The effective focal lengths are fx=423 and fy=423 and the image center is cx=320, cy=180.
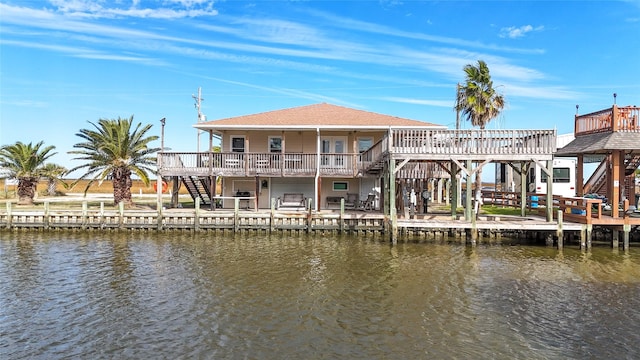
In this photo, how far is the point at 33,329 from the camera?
8.25m

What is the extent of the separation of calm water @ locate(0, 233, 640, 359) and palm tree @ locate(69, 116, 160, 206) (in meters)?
9.92

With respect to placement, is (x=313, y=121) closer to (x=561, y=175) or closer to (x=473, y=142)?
(x=473, y=142)

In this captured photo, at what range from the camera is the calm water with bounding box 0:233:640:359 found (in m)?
7.50

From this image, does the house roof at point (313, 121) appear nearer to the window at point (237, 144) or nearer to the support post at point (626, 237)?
the window at point (237, 144)

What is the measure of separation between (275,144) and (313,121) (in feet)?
10.1

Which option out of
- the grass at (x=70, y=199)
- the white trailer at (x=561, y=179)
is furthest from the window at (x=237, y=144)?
the white trailer at (x=561, y=179)

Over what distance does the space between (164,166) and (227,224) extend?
5603mm

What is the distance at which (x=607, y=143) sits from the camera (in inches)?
662

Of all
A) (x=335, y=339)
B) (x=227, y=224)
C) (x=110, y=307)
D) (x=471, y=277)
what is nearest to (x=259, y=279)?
(x=110, y=307)

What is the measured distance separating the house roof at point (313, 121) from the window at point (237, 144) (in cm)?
129

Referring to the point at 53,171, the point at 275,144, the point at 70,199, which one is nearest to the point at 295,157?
the point at 275,144

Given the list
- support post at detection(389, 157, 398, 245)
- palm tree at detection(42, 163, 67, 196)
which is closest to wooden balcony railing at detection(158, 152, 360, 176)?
support post at detection(389, 157, 398, 245)

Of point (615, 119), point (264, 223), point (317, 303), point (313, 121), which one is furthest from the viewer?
point (313, 121)

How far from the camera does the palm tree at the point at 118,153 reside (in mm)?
25688
